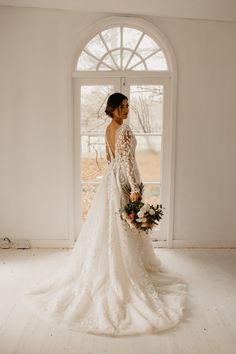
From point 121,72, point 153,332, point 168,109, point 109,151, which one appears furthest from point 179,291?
point 121,72

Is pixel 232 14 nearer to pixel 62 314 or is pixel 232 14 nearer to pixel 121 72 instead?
pixel 121 72

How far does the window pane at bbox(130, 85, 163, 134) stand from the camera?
4246 millimetres

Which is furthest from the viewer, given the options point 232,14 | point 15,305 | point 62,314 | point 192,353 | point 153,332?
point 232,14

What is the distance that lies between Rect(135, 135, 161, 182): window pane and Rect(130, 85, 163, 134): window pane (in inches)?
5.1

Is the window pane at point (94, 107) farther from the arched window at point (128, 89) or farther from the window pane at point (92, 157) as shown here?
the window pane at point (92, 157)

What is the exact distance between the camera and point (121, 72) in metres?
4.18

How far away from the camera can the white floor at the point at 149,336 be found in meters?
2.43

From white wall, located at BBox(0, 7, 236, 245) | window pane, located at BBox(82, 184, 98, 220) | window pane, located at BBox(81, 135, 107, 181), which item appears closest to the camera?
Answer: white wall, located at BBox(0, 7, 236, 245)

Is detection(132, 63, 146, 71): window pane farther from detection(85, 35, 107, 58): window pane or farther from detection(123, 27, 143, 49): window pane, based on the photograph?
detection(85, 35, 107, 58): window pane

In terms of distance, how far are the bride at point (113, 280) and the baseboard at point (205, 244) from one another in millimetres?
1133

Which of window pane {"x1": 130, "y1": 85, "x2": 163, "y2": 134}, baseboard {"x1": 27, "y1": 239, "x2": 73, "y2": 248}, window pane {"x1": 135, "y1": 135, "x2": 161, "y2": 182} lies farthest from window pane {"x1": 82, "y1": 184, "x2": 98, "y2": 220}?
window pane {"x1": 130, "y1": 85, "x2": 163, "y2": 134}

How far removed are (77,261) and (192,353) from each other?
1.22 meters

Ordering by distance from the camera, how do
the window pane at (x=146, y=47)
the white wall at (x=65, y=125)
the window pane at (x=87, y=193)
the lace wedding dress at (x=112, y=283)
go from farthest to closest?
the window pane at (x=87, y=193), the window pane at (x=146, y=47), the white wall at (x=65, y=125), the lace wedding dress at (x=112, y=283)

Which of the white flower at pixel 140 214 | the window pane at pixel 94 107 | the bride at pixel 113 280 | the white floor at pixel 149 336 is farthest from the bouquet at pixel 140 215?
the window pane at pixel 94 107
